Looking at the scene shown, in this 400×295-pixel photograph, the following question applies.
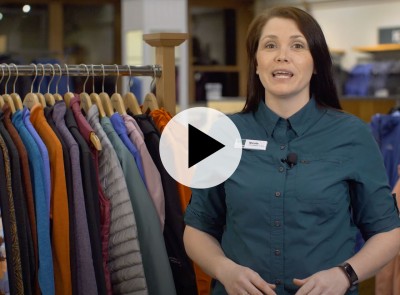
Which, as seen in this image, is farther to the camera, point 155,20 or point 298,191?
point 155,20

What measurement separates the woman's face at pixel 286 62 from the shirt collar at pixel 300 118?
4 cm

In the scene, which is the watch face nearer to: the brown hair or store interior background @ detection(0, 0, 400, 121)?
the brown hair

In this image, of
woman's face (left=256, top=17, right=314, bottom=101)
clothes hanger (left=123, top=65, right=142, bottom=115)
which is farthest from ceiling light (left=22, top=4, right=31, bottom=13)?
woman's face (left=256, top=17, right=314, bottom=101)

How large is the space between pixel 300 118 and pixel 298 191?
0.19 m

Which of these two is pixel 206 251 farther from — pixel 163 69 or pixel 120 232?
pixel 163 69

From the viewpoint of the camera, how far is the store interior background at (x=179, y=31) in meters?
9.33

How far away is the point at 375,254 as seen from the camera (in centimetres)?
161

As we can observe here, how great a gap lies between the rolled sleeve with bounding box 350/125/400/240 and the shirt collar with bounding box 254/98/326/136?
113 mm

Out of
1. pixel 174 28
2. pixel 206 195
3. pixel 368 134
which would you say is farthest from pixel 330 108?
pixel 174 28

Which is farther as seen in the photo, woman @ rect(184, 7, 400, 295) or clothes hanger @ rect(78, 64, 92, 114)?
clothes hanger @ rect(78, 64, 92, 114)

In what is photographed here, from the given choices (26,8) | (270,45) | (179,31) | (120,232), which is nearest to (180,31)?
(179,31)

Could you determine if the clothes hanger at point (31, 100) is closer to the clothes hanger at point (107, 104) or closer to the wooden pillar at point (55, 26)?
the clothes hanger at point (107, 104)

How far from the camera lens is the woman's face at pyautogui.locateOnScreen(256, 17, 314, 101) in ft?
5.47

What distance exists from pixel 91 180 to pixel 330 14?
9.32m
